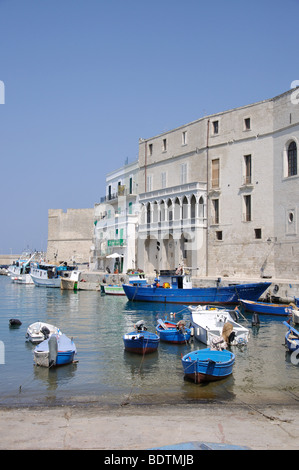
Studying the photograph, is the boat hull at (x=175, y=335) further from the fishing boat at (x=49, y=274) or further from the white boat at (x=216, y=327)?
the fishing boat at (x=49, y=274)

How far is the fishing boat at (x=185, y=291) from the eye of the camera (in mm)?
29939

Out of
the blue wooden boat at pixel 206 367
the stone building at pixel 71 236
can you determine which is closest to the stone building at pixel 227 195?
the blue wooden boat at pixel 206 367

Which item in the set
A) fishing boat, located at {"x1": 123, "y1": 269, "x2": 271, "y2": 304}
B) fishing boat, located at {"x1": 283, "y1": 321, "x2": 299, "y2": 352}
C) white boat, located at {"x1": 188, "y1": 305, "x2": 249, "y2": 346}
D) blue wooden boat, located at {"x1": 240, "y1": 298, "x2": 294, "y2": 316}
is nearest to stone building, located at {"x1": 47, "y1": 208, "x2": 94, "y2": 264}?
fishing boat, located at {"x1": 123, "y1": 269, "x2": 271, "y2": 304}

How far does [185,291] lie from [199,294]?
40.1 inches

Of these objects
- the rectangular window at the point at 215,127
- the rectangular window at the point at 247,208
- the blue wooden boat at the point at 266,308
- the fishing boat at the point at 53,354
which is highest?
the rectangular window at the point at 215,127

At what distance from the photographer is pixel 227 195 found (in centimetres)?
3862

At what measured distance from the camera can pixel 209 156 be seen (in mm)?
40281

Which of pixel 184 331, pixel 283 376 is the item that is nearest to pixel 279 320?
pixel 184 331

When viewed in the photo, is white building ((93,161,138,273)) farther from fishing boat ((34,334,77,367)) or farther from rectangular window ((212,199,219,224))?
fishing boat ((34,334,77,367))

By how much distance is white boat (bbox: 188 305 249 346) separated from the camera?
1726cm

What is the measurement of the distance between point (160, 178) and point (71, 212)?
36.9m

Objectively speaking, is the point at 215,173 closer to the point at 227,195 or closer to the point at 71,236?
the point at 227,195

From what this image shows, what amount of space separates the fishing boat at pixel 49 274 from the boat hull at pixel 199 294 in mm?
17909
